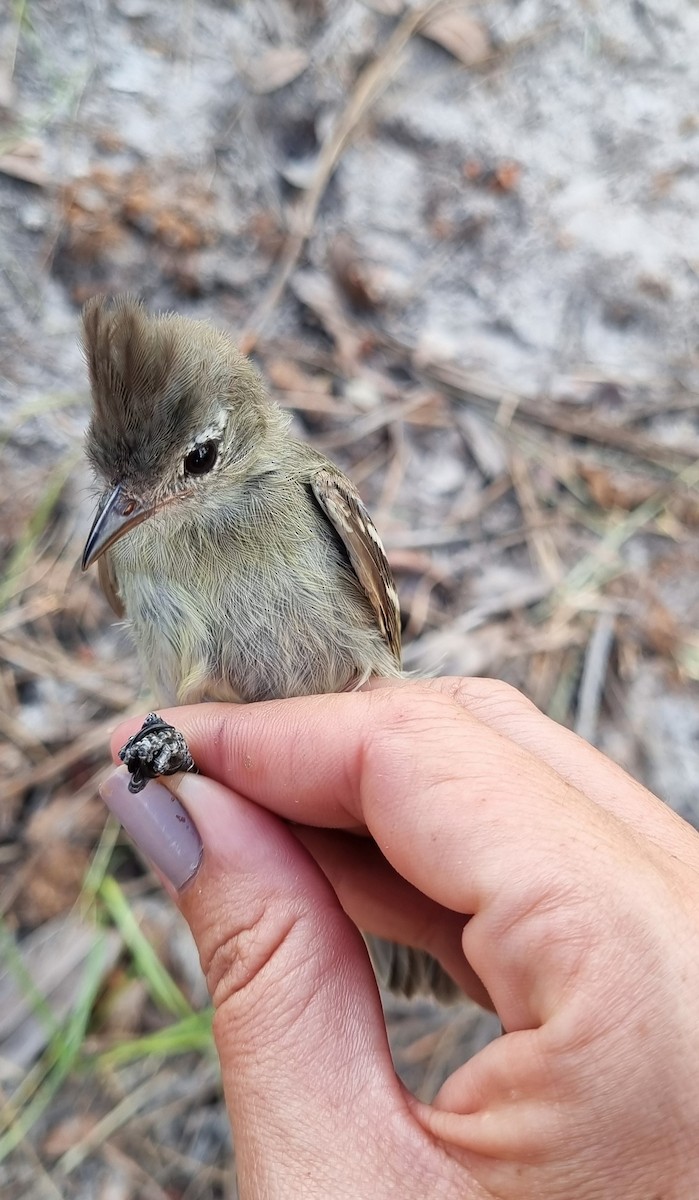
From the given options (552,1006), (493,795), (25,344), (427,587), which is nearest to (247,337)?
(25,344)

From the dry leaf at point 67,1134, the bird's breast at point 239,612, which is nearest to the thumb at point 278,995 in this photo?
the bird's breast at point 239,612

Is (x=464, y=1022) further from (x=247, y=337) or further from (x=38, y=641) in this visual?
(x=247, y=337)

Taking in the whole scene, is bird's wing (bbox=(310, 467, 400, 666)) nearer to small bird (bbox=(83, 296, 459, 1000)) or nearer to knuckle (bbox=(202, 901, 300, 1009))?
small bird (bbox=(83, 296, 459, 1000))

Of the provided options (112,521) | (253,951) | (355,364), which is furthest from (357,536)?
(355,364)

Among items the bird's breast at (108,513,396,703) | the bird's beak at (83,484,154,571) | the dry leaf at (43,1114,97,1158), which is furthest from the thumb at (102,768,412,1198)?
the dry leaf at (43,1114,97,1158)

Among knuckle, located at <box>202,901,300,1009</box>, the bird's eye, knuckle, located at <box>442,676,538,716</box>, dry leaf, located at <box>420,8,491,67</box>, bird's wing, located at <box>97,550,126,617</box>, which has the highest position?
dry leaf, located at <box>420,8,491,67</box>
